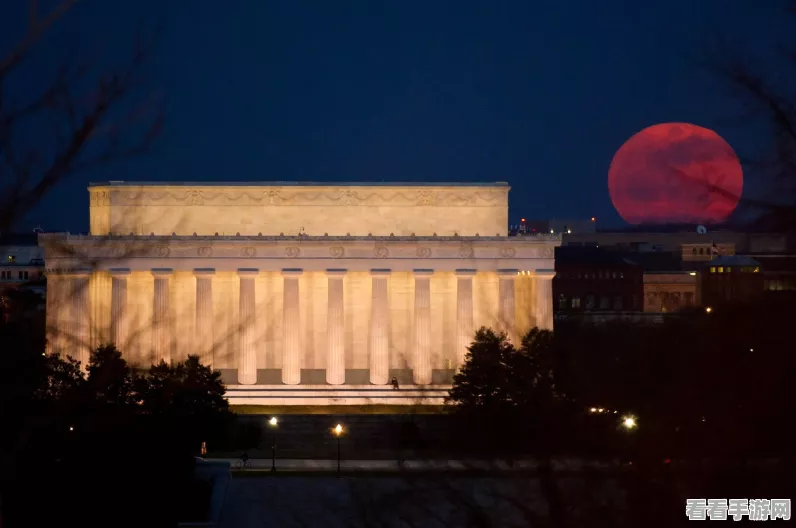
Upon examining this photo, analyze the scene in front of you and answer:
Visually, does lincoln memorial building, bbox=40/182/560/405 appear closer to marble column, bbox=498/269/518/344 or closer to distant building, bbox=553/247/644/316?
marble column, bbox=498/269/518/344

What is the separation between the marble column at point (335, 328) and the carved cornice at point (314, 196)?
247 inches

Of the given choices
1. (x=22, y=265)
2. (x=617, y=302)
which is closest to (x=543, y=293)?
(x=617, y=302)

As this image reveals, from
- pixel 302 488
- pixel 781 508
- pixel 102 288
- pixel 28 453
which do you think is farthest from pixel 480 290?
pixel 781 508

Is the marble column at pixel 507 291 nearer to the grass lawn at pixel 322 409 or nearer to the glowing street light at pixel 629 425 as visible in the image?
the grass lawn at pixel 322 409

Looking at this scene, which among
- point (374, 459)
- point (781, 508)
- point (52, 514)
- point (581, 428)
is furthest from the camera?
point (374, 459)

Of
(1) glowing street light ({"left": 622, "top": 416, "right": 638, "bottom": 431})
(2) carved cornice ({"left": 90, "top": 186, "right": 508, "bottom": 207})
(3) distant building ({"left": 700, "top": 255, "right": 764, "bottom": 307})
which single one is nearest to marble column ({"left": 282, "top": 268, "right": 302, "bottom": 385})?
(2) carved cornice ({"left": 90, "top": 186, "right": 508, "bottom": 207})

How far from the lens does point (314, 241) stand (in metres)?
90.4

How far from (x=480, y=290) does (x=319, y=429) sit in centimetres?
1843

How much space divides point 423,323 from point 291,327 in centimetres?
911

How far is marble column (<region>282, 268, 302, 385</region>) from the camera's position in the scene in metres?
90.6

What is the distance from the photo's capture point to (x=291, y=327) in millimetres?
90812

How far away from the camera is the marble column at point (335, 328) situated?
9050cm

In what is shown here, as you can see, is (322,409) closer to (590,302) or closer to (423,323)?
(423,323)

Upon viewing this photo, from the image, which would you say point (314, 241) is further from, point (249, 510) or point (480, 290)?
point (249, 510)
